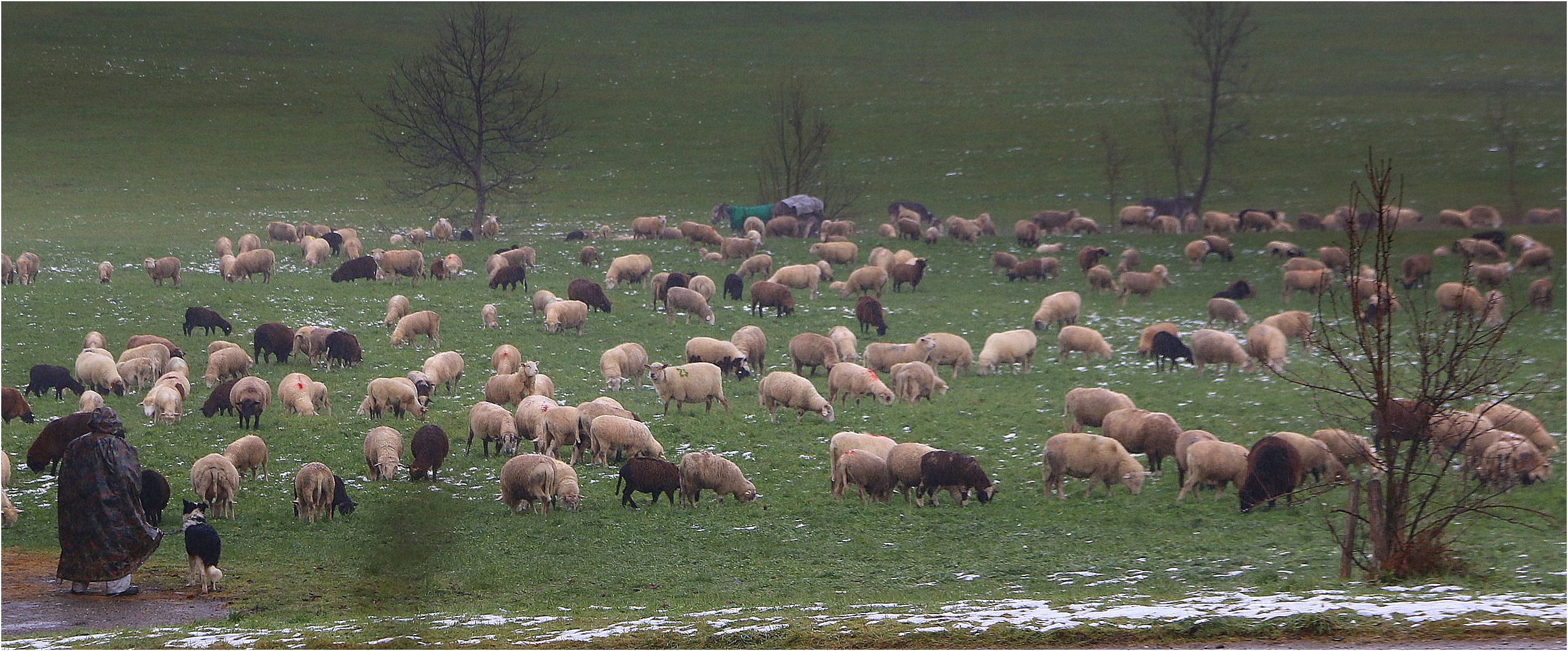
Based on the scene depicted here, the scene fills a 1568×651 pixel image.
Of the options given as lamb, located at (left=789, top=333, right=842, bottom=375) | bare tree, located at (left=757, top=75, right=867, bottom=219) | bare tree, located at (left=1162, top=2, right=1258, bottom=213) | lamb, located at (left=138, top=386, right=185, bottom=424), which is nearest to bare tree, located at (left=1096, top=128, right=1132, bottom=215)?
bare tree, located at (left=1162, top=2, right=1258, bottom=213)

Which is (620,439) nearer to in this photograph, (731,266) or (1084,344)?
(1084,344)

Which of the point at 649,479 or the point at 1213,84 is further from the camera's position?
the point at 1213,84

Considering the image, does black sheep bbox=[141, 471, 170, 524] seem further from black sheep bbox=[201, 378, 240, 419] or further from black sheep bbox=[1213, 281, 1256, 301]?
black sheep bbox=[1213, 281, 1256, 301]

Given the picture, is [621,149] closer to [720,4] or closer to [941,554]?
[720,4]

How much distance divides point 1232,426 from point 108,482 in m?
14.0

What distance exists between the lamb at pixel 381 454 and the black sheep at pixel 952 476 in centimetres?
638

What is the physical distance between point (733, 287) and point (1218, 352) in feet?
36.7

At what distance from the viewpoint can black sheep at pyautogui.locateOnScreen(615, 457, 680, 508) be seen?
13977 mm

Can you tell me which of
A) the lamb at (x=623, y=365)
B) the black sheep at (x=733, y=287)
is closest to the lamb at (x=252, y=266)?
the black sheep at (x=733, y=287)

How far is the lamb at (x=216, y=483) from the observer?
13.4 metres

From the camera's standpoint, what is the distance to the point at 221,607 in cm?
1027

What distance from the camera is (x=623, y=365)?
2114 cm

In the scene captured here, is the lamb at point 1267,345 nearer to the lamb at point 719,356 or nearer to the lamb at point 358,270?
the lamb at point 719,356

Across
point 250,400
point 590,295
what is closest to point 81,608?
point 250,400
